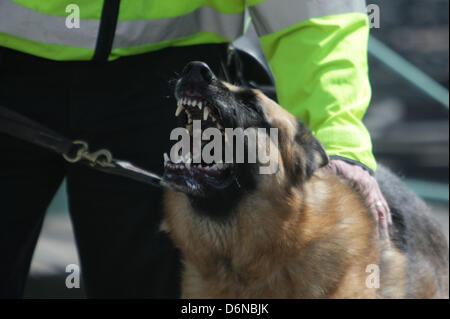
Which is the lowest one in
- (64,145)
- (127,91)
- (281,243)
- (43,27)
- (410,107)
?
(281,243)

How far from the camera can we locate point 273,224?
7.95 ft

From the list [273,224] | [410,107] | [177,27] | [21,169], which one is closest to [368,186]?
[273,224]

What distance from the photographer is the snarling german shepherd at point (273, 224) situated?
236 cm

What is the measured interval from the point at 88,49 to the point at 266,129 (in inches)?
25.0

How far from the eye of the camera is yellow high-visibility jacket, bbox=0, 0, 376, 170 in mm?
2256

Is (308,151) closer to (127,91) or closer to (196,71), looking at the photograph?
(196,71)

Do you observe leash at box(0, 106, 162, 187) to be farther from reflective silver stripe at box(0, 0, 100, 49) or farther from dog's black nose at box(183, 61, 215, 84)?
dog's black nose at box(183, 61, 215, 84)

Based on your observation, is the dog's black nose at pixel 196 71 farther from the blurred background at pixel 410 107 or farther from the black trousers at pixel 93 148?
the blurred background at pixel 410 107

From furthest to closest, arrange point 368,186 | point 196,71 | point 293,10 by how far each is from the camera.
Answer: point 368,186 → point 293,10 → point 196,71

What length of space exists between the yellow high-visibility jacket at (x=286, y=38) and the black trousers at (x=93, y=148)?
0.08 meters

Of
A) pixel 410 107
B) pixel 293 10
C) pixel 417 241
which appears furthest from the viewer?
pixel 410 107

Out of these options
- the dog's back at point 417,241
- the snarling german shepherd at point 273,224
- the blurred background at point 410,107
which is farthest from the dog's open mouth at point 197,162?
the blurred background at point 410,107

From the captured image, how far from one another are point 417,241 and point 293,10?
1.16 m

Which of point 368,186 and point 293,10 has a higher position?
point 293,10
